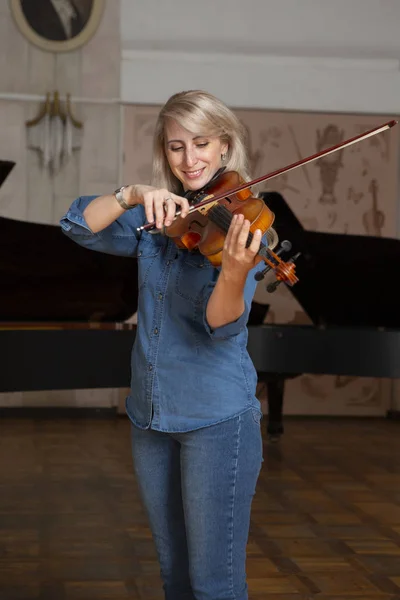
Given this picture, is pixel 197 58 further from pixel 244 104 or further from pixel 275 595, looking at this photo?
pixel 275 595

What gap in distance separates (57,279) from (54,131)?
1.98 m

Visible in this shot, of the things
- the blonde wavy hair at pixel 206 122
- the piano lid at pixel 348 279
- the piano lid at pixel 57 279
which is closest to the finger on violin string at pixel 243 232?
the blonde wavy hair at pixel 206 122

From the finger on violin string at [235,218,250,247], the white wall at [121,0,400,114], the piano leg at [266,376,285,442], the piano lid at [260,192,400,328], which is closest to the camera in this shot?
the finger on violin string at [235,218,250,247]

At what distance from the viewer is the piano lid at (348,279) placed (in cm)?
502

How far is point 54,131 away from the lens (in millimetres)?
6398

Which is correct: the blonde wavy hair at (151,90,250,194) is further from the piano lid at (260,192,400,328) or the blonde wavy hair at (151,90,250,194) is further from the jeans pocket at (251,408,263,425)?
the piano lid at (260,192,400,328)

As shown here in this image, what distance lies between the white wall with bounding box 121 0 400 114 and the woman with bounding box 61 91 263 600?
499 cm

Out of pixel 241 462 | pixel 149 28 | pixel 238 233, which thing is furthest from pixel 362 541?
pixel 149 28

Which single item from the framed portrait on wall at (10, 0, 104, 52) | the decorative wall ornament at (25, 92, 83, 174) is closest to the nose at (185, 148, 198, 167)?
the decorative wall ornament at (25, 92, 83, 174)

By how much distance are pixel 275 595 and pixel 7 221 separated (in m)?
2.50

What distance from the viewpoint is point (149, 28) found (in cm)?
654

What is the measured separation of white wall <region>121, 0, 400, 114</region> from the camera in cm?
653

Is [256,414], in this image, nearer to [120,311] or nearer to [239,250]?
[239,250]

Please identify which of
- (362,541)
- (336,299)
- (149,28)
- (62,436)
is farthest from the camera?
(149,28)
